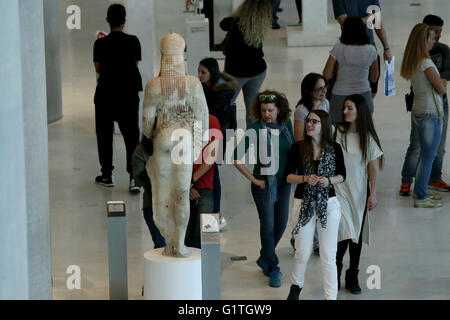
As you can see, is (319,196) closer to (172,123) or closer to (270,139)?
(270,139)

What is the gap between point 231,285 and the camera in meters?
8.14

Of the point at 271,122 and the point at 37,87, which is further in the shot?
the point at 271,122

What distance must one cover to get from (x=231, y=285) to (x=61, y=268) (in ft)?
4.94

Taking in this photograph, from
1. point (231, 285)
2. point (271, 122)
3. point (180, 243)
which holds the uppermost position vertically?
point (271, 122)

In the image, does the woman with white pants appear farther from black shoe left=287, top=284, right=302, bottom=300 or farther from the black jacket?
the black jacket

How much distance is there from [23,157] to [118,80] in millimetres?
4180

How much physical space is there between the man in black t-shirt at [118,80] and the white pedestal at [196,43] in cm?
314

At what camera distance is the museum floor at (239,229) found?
811 centimetres

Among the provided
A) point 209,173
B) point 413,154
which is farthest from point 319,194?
point 413,154

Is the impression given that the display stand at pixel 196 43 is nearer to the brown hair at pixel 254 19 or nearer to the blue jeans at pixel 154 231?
the brown hair at pixel 254 19

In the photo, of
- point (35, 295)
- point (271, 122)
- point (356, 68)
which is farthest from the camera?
point (356, 68)

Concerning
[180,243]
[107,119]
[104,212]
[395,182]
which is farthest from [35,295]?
[395,182]

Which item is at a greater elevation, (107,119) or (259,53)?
(259,53)
